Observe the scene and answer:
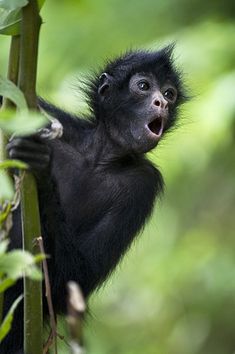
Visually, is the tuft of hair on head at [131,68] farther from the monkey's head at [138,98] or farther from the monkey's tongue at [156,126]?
the monkey's tongue at [156,126]

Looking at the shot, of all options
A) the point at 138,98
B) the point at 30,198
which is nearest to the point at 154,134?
the point at 138,98

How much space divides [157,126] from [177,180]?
4.04 m

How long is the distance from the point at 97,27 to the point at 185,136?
144cm

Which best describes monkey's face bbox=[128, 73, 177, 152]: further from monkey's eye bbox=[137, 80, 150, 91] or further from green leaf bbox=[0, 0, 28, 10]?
green leaf bbox=[0, 0, 28, 10]

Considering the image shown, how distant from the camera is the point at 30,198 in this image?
8.98 ft

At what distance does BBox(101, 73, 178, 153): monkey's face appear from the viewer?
4762mm

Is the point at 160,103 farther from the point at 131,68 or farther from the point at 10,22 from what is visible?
the point at 10,22

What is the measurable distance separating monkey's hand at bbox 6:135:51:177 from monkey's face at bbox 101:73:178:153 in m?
1.28

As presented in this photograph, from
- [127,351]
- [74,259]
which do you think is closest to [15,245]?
[74,259]

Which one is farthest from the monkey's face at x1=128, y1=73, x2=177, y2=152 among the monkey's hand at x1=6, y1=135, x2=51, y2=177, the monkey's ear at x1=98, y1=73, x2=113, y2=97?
the monkey's hand at x1=6, y1=135, x2=51, y2=177

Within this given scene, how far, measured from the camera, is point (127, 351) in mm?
8844

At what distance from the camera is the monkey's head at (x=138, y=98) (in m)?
4.78

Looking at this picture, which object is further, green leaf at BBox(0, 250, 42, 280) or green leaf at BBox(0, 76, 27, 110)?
green leaf at BBox(0, 76, 27, 110)

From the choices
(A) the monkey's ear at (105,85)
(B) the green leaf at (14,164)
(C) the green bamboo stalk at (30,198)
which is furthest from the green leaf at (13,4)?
(A) the monkey's ear at (105,85)
